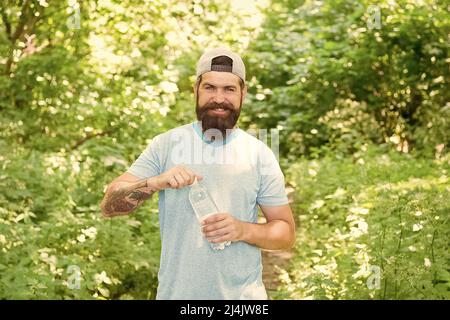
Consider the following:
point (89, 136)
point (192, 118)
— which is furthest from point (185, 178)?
point (192, 118)

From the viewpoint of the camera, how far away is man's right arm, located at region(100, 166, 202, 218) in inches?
109

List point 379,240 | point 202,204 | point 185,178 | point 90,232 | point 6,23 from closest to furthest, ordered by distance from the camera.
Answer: point 185,178 < point 202,204 < point 379,240 < point 90,232 < point 6,23

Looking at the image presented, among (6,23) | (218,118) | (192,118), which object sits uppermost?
(192,118)

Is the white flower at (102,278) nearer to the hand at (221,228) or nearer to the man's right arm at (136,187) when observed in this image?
the man's right arm at (136,187)

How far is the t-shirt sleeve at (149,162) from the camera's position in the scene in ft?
10.1

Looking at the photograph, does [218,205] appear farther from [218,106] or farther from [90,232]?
[90,232]

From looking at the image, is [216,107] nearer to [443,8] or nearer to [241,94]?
[241,94]

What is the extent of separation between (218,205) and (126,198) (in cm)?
42

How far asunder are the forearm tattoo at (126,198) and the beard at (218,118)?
1.25ft

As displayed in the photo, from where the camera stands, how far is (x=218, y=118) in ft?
Answer: 9.95

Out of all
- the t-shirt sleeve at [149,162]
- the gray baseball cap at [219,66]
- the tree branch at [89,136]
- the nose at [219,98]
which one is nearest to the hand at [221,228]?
the t-shirt sleeve at [149,162]
